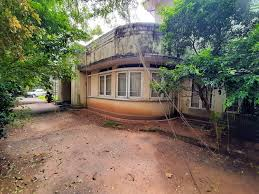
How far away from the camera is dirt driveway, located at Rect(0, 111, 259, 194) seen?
12.9 feet

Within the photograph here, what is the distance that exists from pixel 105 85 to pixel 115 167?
7.32 meters

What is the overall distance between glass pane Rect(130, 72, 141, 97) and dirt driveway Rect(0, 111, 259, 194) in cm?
291

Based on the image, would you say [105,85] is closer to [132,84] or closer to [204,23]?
[132,84]

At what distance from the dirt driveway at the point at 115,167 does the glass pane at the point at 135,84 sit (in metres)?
2.91

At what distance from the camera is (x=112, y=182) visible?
4.05m

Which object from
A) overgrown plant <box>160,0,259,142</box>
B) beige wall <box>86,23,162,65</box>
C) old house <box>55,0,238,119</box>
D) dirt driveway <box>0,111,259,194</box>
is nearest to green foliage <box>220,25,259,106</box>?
overgrown plant <box>160,0,259,142</box>

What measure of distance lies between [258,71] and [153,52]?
187 inches

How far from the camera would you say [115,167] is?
15.4 feet

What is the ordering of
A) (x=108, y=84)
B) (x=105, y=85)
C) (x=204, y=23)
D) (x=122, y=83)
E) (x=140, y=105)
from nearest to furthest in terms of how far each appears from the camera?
(x=204, y=23) → (x=140, y=105) → (x=122, y=83) → (x=108, y=84) → (x=105, y=85)

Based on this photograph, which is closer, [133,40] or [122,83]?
[133,40]

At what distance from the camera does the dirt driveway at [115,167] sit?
154 inches

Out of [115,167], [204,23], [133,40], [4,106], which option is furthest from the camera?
[133,40]

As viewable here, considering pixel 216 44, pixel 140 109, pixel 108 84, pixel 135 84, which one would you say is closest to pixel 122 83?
pixel 135 84

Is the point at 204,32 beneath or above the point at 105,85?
above
